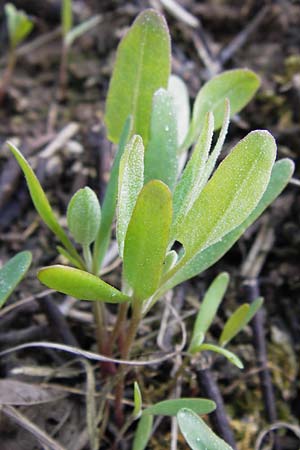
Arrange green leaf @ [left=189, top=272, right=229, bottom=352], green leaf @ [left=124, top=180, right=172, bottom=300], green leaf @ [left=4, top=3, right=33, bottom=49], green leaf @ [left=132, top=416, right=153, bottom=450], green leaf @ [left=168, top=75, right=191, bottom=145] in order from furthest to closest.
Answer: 1. green leaf @ [left=4, top=3, right=33, bottom=49]
2. green leaf @ [left=168, top=75, right=191, bottom=145]
3. green leaf @ [left=189, top=272, right=229, bottom=352]
4. green leaf @ [left=132, top=416, right=153, bottom=450]
5. green leaf @ [left=124, top=180, right=172, bottom=300]

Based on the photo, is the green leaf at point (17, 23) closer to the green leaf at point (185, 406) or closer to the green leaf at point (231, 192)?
the green leaf at point (231, 192)

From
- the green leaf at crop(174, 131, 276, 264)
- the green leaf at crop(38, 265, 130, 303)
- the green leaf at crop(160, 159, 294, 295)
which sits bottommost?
the green leaf at crop(160, 159, 294, 295)

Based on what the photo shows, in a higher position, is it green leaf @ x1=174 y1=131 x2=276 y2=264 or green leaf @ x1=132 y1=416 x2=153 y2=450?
green leaf @ x1=174 y1=131 x2=276 y2=264

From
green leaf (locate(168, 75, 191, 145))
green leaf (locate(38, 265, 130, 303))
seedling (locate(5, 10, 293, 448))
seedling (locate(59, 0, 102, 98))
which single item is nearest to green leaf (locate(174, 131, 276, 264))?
seedling (locate(5, 10, 293, 448))

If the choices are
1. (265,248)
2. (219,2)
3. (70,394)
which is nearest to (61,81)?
(219,2)

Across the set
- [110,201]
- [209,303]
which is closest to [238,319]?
[209,303]

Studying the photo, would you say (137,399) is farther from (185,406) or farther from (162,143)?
(162,143)

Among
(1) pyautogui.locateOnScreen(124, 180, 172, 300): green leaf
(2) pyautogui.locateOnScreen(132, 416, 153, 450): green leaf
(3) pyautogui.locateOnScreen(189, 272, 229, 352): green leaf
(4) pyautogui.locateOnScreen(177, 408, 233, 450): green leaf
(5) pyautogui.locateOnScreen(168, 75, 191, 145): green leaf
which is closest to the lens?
(1) pyautogui.locateOnScreen(124, 180, 172, 300): green leaf

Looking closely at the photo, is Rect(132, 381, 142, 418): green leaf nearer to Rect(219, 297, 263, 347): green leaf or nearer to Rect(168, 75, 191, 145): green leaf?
Rect(219, 297, 263, 347): green leaf
